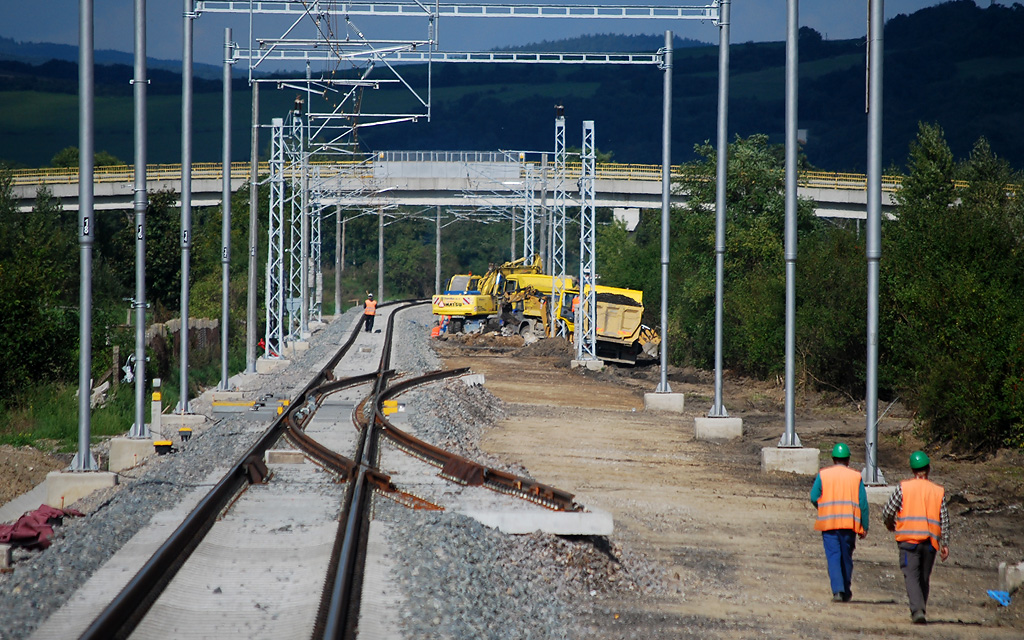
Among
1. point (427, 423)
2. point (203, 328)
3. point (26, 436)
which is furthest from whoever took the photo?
point (203, 328)

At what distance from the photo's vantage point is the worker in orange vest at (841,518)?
413 inches

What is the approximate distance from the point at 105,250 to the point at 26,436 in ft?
179

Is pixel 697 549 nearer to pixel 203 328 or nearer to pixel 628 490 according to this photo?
pixel 628 490

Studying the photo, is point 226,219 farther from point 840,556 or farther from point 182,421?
point 840,556

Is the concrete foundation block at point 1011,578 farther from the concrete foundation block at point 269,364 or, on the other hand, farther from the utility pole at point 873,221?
the concrete foundation block at point 269,364

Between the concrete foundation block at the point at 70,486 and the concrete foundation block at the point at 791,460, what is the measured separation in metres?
10.1

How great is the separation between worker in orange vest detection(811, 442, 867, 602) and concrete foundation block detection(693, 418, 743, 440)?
37.2 feet

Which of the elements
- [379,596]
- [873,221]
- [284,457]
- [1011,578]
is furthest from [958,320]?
[379,596]

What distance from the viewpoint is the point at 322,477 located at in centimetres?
1464

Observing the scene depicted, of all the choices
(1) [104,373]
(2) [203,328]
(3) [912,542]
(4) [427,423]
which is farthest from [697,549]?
(2) [203,328]

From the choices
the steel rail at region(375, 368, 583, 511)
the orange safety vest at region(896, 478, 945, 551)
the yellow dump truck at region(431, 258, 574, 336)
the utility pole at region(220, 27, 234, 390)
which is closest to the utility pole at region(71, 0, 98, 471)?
the steel rail at region(375, 368, 583, 511)

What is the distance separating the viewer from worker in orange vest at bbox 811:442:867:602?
413 inches

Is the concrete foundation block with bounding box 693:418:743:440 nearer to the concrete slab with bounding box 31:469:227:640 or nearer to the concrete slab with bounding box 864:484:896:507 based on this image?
the concrete slab with bounding box 864:484:896:507

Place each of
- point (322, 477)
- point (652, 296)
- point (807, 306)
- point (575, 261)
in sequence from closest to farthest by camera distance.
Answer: point (322, 477)
point (807, 306)
point (652, 296)
point (575, 261)
